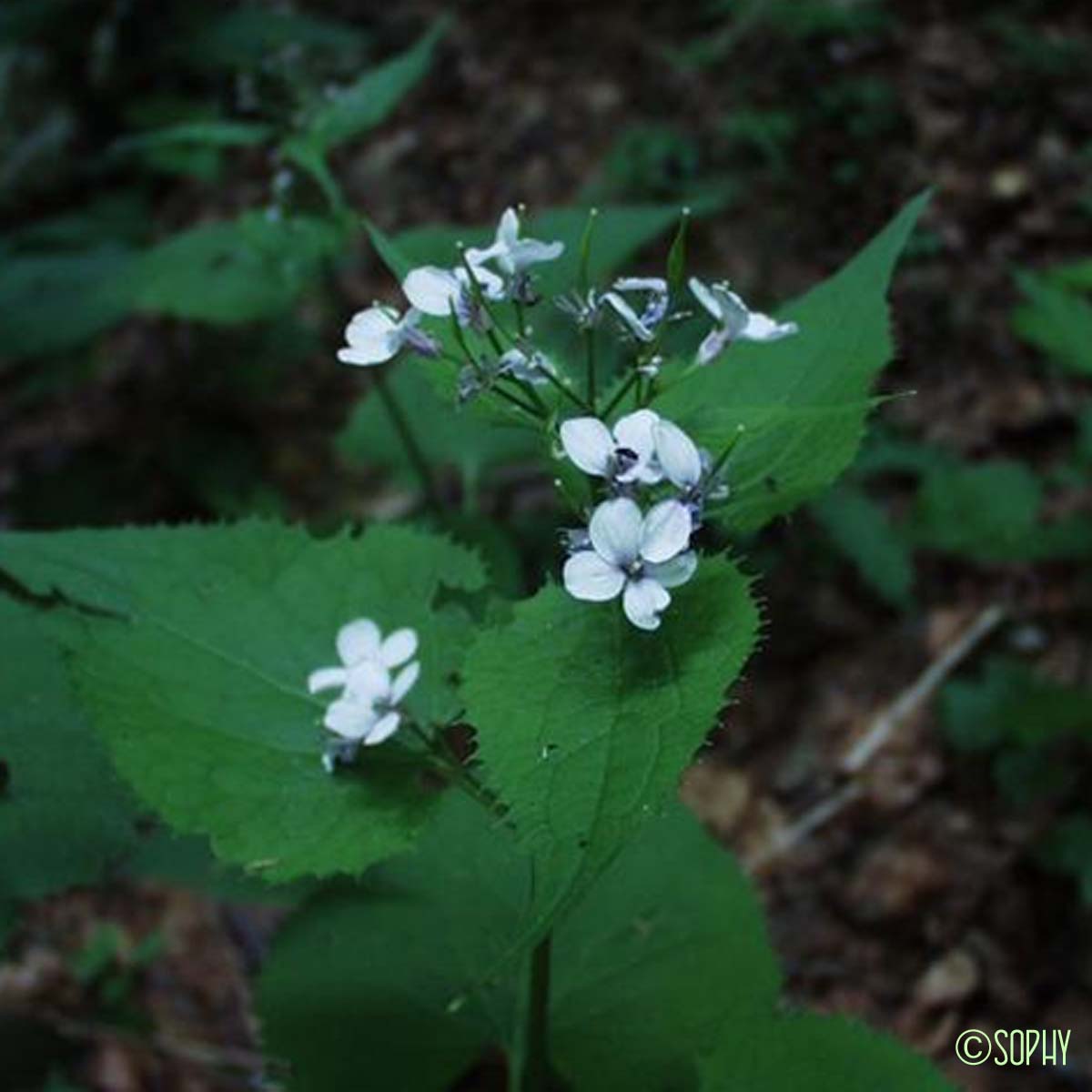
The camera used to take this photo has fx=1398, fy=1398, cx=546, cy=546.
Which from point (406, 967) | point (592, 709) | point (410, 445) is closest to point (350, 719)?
point (592, 709)

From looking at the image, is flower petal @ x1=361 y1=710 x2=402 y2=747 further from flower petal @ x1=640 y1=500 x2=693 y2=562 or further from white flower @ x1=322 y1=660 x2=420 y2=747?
flower petal @ x1=640 y1=500 x2=693 y2=562

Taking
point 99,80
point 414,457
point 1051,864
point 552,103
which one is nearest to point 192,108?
point 99,80

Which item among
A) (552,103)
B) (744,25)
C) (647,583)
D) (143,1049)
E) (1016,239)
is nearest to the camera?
(647,583)

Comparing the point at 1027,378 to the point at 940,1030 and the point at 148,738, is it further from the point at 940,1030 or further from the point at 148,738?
the point at 148,738

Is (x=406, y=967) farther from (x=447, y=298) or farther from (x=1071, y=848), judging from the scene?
(x=1071, y=848)

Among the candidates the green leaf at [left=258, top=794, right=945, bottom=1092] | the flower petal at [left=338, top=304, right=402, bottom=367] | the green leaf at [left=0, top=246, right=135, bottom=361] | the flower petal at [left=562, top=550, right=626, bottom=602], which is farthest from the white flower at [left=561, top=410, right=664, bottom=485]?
the green leaf at [left=0, top=246, right=135, bottom=361]

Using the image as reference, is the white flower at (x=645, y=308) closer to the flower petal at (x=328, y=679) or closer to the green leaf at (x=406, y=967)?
the flower petal at (x=328, y=679)
